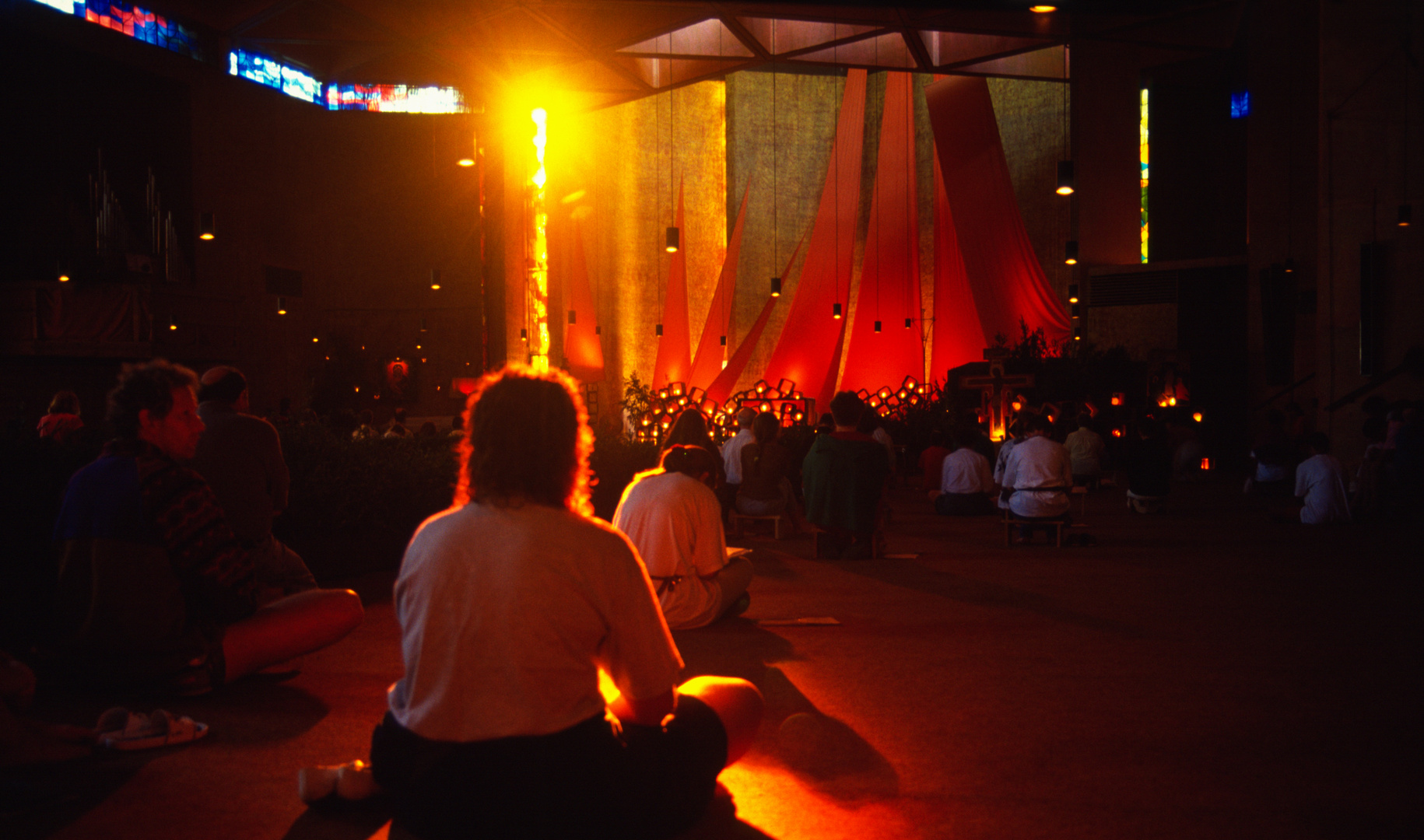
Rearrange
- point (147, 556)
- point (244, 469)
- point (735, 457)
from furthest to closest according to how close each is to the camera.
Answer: point (735, 457) → point (244, 469) → point (147, 556)

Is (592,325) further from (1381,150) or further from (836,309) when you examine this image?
(1381,150)

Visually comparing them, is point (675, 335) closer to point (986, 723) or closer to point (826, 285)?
point (826, 285)

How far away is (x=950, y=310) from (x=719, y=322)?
5.06 meters

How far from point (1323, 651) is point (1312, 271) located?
618 inches

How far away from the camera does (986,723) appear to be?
10.4 feet

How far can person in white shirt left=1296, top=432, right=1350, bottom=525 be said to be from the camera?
28.9 ft

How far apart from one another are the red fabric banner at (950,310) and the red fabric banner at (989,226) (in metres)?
0.83

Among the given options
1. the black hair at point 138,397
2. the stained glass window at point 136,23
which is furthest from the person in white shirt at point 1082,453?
the stained glass window at point 136,23

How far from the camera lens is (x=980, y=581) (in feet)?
19.9

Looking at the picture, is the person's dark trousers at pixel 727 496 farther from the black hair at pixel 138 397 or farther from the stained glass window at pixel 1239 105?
the stained glass window at pixel 1239 105

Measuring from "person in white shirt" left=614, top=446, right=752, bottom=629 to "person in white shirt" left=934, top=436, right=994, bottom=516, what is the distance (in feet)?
19.6

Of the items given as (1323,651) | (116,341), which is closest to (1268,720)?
(1323,651)

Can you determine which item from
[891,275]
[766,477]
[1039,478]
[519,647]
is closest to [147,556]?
[519,647]

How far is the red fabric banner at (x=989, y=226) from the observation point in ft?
64.2
